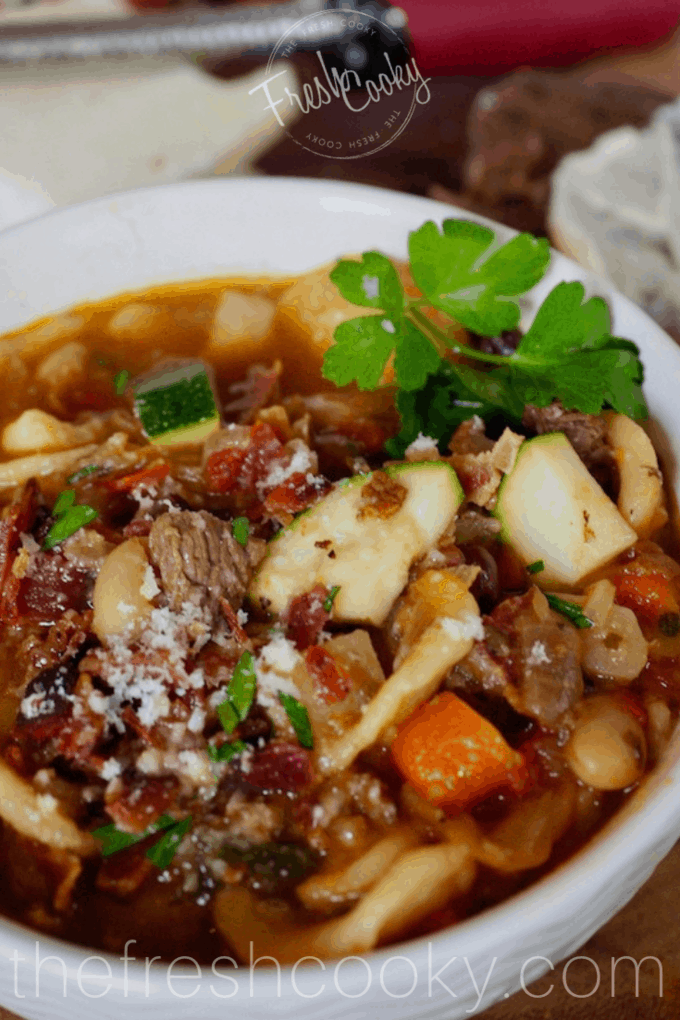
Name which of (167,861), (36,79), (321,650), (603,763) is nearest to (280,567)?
(321,650)

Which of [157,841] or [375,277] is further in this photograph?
[375,277]

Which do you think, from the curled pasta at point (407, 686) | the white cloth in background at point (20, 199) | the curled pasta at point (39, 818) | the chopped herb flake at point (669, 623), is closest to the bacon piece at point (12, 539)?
the curled pasta at point (39, 818)

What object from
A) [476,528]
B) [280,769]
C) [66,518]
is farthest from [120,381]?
[280,769]

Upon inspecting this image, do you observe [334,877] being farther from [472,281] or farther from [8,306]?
[8,306]

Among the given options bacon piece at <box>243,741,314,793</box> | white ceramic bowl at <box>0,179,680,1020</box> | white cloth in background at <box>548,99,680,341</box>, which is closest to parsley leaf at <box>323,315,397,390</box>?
white ceramic bowl at <box>0,179,680,1020</box>

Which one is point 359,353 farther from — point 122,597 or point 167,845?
point 167,845

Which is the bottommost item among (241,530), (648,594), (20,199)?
(648,594)

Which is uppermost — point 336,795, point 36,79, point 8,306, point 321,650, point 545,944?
point 36,79
